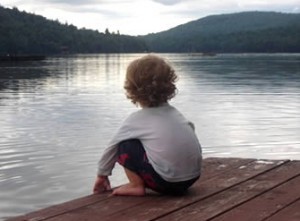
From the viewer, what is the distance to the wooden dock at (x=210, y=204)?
438 cm

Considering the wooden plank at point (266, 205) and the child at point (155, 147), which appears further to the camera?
the child at point (155, 147)

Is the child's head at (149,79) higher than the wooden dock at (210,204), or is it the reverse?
the child's head at (149,79)

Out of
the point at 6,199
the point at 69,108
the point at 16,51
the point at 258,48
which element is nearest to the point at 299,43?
the point at 258,48

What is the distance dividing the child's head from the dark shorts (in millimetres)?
394

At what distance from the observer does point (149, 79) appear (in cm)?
487

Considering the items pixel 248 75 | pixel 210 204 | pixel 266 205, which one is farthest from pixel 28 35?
pixel 266 205

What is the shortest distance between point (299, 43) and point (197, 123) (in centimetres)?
17603

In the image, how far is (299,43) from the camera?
188750 mm

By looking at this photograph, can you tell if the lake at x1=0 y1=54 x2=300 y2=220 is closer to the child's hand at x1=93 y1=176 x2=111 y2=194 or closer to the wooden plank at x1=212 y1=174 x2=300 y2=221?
the child's hand at x1=93 y1=176 x2=111 y2=194

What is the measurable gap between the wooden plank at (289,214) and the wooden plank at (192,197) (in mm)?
669

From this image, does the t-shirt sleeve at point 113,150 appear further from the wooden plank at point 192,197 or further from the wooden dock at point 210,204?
the wooden plank at point 192,197

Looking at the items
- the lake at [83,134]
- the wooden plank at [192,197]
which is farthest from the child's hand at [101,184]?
the lake at [83,134]

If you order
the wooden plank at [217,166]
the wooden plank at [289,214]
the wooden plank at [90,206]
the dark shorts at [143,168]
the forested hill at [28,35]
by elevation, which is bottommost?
the forested hill at [28,35]

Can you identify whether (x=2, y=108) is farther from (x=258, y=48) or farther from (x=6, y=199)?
(x=258, y=48)
